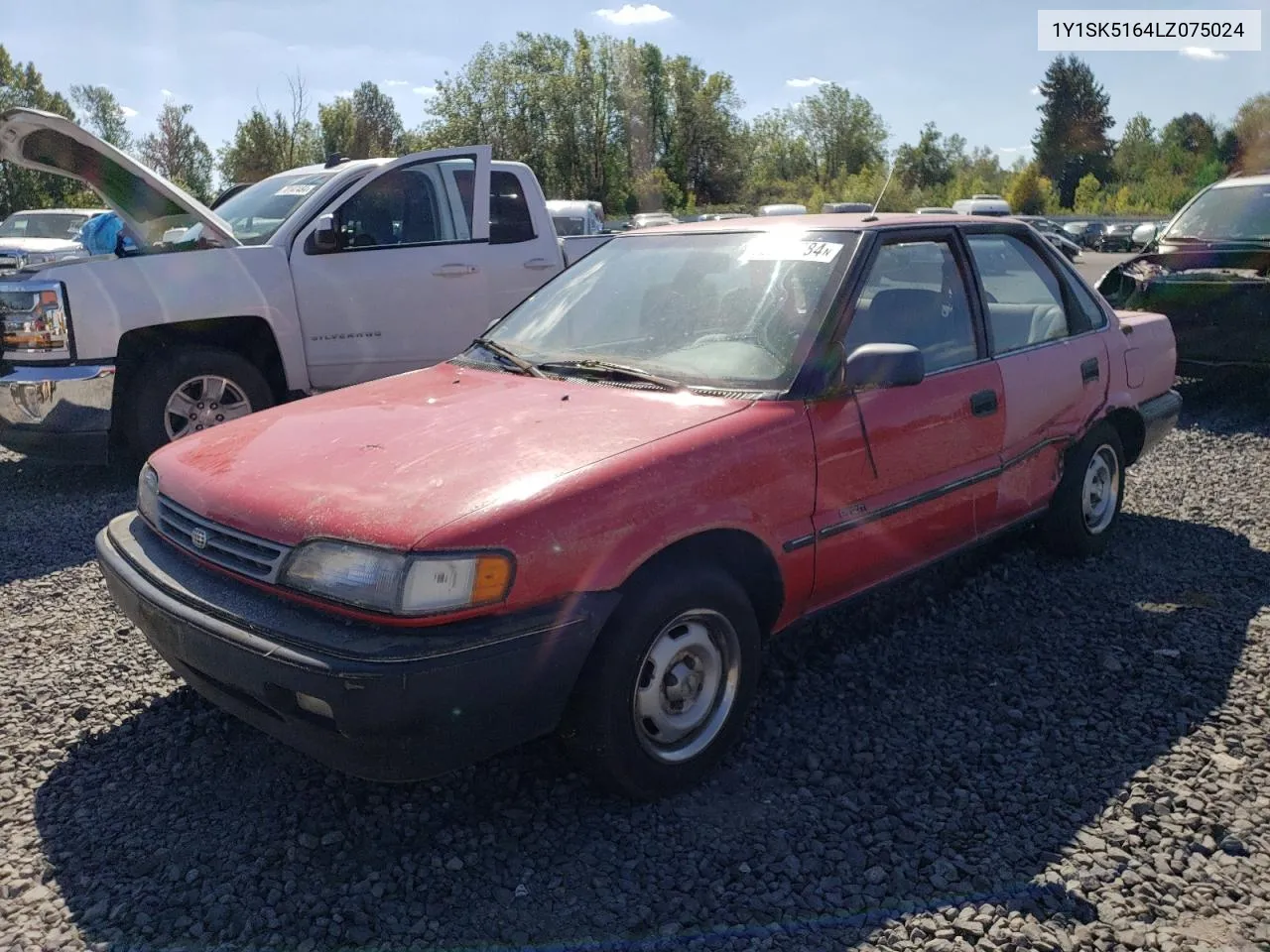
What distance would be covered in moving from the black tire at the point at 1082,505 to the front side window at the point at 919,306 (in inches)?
38.3

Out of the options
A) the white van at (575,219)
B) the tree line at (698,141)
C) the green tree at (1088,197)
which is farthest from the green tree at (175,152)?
the green tree at (1088,197)

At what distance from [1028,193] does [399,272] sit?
221 ft

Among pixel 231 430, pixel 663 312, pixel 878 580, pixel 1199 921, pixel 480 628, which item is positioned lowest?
pixel 1199 921

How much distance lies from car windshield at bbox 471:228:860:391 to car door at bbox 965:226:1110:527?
0.88 meters

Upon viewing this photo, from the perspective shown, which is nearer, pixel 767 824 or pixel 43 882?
pixel 43 882

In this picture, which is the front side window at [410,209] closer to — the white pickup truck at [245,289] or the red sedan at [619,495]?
the white pickup truck at [245,289]

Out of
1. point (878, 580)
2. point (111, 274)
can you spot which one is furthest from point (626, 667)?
point (111, 274)

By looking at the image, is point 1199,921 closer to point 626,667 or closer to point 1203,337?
point 626,667

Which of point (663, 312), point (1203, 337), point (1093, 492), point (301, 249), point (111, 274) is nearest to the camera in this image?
point (663, 312)

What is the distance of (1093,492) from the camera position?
4.86 m

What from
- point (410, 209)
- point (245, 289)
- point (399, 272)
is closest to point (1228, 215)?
point (410, 209)

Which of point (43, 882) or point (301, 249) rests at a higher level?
point (301, 249)

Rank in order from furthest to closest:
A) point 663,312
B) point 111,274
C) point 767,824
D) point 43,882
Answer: point 111,274
point 663,312
point 767,824
point 43,882

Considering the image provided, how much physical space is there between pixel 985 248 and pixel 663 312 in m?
1.48
